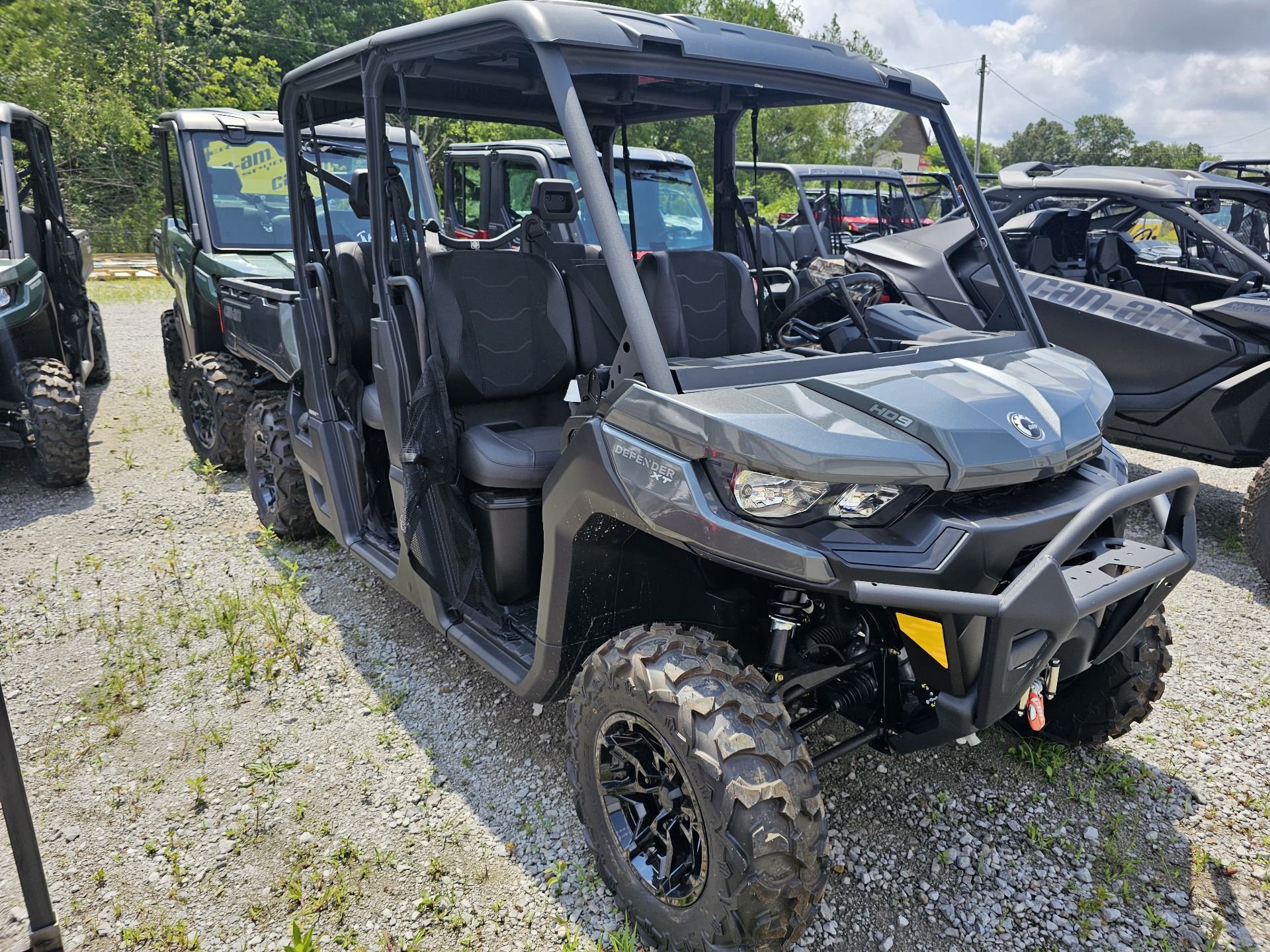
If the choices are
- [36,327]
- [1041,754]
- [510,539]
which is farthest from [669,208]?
[1041,754]

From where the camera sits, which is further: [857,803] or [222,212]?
[222,212]

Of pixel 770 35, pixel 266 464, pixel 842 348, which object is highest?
pixel 770 35

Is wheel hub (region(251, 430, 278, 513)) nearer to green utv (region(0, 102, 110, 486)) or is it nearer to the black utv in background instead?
green utv (region(0, 102, 110, 486))

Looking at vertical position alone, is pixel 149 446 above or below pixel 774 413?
below

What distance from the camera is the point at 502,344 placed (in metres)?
3.37

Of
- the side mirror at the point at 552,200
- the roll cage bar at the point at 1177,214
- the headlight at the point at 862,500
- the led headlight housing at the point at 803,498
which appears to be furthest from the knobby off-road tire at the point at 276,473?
the roll cage bar at the point at 1177,214

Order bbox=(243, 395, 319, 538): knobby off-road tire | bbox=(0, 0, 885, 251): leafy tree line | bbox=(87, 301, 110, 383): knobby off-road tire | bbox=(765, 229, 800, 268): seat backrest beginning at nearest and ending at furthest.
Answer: bbox=(243, 395, 319, 538): knobby off-road tire
bbox=(87, 301, 110, 383): knobby off-road tire
bbox=(765, 229, 800, 268): seat backrest
bbox=(0, 0, 885, 251): leafy tree line

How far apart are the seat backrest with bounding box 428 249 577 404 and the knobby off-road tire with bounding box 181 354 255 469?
2.77 m

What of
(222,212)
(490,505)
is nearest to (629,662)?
(490,505)

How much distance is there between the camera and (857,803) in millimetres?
2811

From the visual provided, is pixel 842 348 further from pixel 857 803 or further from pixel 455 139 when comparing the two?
pixel 455 139

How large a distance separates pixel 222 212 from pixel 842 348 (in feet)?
15.8

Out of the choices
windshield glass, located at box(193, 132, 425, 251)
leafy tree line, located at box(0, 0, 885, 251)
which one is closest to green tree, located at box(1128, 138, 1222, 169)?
leafy tree line, located at box(0, 0, 885, 251)

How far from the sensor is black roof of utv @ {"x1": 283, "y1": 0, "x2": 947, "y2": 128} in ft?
7.27
